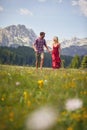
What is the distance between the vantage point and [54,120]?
4527mm

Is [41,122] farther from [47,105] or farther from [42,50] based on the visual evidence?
[42,50]

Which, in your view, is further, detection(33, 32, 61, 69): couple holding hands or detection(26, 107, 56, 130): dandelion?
detection(33, 32, 61, 69): couple holding hands

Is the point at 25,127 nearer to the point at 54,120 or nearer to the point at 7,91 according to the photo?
the point at 54,120

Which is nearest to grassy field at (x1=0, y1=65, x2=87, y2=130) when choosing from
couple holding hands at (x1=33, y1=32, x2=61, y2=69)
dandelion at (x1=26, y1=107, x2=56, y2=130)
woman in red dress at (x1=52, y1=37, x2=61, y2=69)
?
dandelion at (x1=26, y1=107, x2=56, y2=130)

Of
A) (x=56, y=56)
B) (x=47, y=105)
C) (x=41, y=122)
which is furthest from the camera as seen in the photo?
(x=56, y=56)

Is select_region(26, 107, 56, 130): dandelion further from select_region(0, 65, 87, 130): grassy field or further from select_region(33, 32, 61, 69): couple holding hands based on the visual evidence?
select_region(33, 32, 61, 69): couple holding hands

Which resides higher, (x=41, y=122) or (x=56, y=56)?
(x=56, y=56)

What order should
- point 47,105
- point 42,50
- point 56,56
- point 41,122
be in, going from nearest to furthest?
point 41,122
point 47,105
point 42,50
point 56,56

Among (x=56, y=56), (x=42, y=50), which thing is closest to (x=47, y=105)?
(x=42, y=50)

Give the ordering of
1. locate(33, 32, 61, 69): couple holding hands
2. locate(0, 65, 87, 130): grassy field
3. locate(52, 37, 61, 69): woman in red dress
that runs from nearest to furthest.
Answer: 1. locate(0, 65, 87, 130): grassy field
2. locate(33, 32, 61, 69): couple holding hands
3. locate(52, 37, 61, 69): woman in red dress

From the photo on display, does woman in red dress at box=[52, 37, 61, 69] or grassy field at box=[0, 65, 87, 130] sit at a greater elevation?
woman in red dress at box=[52, 37, 61, 69]

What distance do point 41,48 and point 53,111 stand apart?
45.1 feet

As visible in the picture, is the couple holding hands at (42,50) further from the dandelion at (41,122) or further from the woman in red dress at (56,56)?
the dandelion at (41,122)

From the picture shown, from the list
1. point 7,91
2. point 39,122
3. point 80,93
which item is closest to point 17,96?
point 7,91
